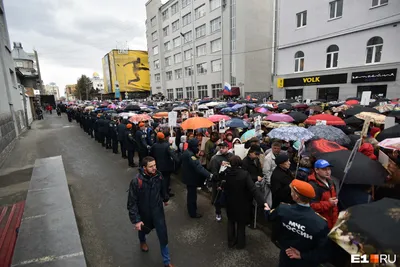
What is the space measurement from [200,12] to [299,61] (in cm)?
2425

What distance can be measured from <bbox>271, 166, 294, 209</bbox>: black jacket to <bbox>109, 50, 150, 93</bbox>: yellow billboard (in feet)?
246

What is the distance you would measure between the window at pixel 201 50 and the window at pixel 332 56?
2326 centimetres

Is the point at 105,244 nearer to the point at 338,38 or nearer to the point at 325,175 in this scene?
the point at 325,175

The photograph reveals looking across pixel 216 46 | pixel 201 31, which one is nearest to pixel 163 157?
pixel 216 46

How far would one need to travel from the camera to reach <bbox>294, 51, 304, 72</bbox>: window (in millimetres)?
25219

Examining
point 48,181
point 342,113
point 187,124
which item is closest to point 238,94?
point 342,113

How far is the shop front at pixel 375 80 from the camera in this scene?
18.6 m

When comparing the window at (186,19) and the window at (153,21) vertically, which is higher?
the window at (153,21)

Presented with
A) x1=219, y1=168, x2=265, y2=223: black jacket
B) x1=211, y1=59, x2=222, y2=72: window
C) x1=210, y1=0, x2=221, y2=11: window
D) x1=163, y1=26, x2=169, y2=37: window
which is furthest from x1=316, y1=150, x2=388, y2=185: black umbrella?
x1=163, y1=26, x2=169, y2=37: window

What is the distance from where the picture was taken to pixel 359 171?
3.44 metres

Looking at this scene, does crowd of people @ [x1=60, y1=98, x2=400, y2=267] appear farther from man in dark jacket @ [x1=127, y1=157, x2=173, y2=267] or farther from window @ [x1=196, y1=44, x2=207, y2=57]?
window @ [x1=196, y1=44, x2=207, y2=57]

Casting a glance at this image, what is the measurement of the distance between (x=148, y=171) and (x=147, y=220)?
86 centimetres

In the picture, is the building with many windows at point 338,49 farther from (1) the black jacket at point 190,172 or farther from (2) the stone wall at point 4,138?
(2) the stone wall at point 4,138

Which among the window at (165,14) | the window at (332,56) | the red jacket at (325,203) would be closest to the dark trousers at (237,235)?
the red jacket at (325,203)
